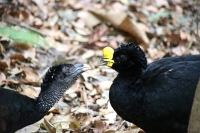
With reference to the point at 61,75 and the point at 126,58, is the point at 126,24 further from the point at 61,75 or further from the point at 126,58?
the point at 126,58

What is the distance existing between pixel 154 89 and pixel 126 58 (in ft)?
1.38

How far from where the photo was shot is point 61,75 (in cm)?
454

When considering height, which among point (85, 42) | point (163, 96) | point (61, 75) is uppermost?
point (163, 96)

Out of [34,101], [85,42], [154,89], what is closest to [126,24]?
[85,42]

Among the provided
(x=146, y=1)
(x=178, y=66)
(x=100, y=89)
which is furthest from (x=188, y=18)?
(x=178, y=66)

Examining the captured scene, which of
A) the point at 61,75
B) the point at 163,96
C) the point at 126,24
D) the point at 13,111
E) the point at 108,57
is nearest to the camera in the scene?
the point at 163,96

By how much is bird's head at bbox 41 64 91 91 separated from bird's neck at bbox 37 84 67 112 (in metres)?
0.02

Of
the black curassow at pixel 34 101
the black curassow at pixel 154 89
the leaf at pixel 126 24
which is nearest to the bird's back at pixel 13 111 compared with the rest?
the black curassow at pixel 34 101

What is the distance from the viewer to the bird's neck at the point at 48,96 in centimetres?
432

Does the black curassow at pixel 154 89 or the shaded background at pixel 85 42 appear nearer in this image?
the black curassow at pixel 154 89

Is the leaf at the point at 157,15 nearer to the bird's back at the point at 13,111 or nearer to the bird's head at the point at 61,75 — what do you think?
the bird's head at the point at 61,75

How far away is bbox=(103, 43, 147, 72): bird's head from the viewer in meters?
3.92

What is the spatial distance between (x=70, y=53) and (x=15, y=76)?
121 cm

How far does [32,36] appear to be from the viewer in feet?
10.6
